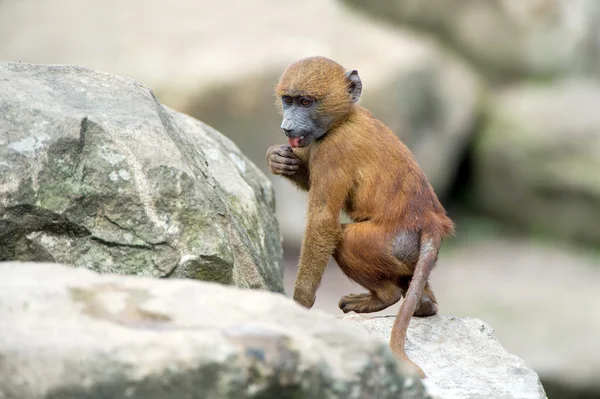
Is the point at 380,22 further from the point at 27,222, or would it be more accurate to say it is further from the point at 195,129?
the point at 27,222

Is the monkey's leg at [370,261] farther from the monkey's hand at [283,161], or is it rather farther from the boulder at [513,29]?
the boulder at [513,29]

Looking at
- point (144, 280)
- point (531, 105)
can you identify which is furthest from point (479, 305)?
point (144, 280)

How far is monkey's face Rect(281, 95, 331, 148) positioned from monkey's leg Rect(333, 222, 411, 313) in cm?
74

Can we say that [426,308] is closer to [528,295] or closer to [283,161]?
[283,161]

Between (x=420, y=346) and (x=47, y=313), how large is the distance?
2791mm

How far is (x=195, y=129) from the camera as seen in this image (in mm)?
7223

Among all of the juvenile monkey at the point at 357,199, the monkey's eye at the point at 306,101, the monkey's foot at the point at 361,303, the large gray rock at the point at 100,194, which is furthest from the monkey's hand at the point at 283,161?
the large gray rock at the point at 100,194

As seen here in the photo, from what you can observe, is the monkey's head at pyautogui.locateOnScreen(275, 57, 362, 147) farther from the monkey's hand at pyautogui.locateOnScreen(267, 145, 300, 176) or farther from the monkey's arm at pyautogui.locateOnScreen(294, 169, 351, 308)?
the monkey's arm at pyautogui.locateOnScreen(294, 169, 351, 308)

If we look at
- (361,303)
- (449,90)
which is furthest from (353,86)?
(449,90)

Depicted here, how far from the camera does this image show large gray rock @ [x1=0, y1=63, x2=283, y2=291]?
16.3ft

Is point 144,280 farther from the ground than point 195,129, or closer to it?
farther from the ground

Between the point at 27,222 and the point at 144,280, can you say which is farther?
the point at 27,222

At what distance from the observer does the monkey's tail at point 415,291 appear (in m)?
5.23

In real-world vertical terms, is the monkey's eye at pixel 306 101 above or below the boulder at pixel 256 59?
above
